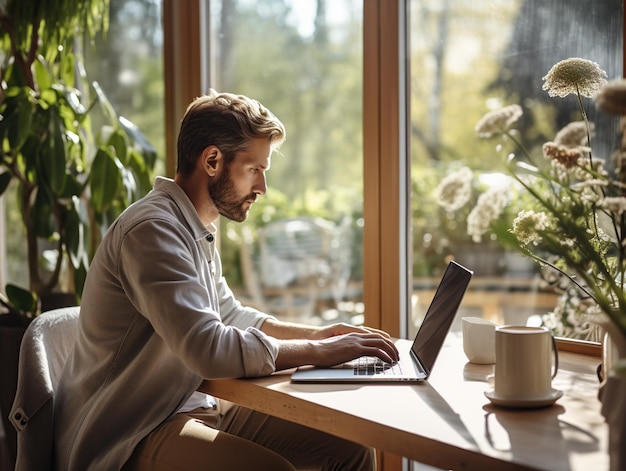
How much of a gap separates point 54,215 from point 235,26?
1.02 m

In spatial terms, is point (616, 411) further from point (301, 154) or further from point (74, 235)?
point (301, 154)

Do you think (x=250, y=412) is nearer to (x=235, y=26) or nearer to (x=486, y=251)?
(x=486, y=251)

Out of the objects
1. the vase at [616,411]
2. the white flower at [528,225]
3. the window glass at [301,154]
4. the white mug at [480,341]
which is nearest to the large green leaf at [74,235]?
the window glass at [301,154]

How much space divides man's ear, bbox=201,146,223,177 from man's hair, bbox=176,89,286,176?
0.04ft

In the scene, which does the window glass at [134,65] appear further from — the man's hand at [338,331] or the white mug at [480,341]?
the white mug at [480,341]

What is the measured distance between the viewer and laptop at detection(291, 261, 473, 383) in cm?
152

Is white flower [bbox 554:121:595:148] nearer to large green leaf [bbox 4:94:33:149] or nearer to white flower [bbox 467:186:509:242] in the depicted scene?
white flower [bbox 467:186:509:242]

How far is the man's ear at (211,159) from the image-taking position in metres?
1.85

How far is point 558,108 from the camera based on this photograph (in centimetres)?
201

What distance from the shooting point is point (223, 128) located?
1849mm

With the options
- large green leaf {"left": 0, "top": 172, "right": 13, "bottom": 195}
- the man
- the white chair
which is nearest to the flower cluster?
the man

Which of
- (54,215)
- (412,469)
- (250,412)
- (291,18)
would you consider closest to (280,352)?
(250,412)

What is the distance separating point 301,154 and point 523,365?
235cm

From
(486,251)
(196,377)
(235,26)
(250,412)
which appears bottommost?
(250,412)
